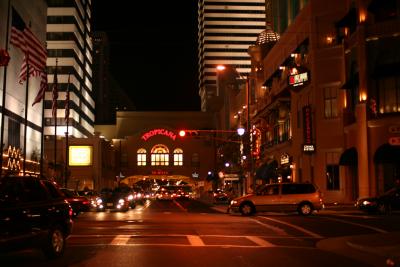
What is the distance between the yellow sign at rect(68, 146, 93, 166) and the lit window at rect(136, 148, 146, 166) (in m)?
17.2

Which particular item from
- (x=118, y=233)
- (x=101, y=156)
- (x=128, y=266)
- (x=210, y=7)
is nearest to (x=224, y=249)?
(x=128, y=266)

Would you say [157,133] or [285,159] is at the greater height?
[157,133]

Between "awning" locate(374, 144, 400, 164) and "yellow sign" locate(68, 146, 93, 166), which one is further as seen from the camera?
"yellow sign" locate(68, 146, 93, 166)

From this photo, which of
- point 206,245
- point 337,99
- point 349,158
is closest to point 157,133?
Result: point 337,99

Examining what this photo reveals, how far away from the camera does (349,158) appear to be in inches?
1612

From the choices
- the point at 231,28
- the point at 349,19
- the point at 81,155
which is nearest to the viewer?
the point at 349,19

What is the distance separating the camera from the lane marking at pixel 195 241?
17.1 meters

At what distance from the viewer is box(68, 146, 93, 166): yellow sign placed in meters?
91.5

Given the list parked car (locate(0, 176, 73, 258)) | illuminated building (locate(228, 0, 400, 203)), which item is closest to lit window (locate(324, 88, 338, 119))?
illuminated building (locate(228, 0, 400, 203))

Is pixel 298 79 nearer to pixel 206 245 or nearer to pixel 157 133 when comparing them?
pixel 206 245

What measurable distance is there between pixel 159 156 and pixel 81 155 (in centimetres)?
1935

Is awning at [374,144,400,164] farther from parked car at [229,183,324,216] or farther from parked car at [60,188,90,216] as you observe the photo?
parked car at [60,188,90,216]

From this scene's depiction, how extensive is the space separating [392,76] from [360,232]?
19.0m

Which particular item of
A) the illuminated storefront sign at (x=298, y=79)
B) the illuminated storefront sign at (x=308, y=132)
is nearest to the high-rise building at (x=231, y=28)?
the illuminated storefront sign at (x=298, y=79)
